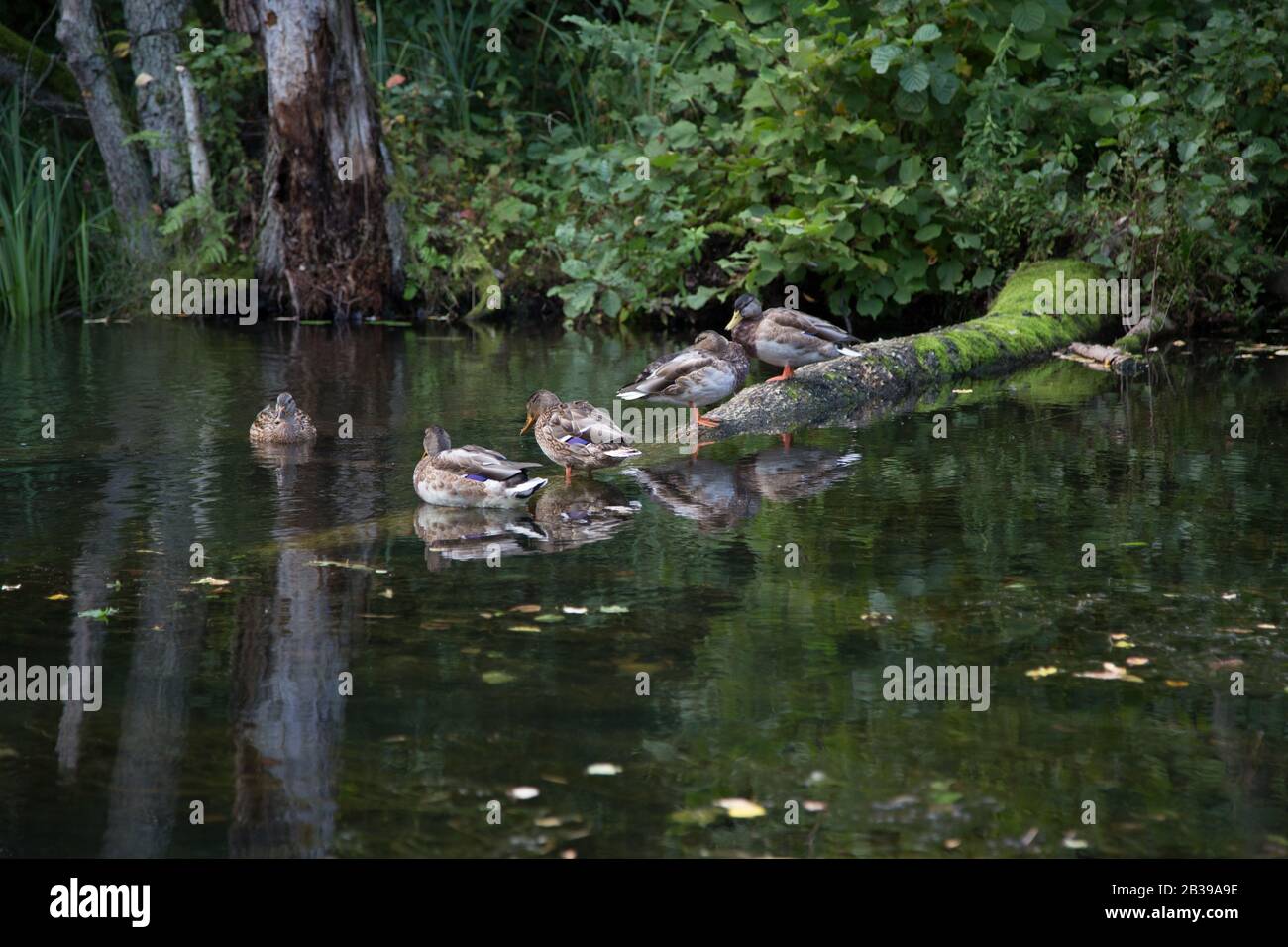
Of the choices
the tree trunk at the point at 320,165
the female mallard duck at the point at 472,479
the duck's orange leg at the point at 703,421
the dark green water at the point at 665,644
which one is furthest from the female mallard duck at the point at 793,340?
the tree trunk at the point at 320,165

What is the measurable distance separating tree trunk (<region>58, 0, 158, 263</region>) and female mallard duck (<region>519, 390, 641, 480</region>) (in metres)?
10.8

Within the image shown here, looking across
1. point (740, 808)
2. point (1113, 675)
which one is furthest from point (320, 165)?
point (740, 808)

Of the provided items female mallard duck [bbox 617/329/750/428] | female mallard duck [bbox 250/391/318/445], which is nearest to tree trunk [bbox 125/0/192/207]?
female mallard duck [bbox 250/391/318/445]

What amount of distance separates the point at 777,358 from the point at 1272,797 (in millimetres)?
7082

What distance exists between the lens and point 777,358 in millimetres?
11266

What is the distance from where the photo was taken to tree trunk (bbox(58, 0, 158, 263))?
17312 millimetres

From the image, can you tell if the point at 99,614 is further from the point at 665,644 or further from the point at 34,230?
the point at 34,230

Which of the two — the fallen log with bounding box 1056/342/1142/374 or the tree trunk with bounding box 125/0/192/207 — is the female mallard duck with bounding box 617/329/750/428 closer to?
the fallen log with bounding box 1056/342/1142/374

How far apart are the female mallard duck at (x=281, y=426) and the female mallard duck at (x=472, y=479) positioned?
1994 millimetres

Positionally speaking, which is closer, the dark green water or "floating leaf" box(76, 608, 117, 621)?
the dark green water

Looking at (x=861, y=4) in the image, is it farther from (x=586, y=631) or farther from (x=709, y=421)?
(x=586, y=631)

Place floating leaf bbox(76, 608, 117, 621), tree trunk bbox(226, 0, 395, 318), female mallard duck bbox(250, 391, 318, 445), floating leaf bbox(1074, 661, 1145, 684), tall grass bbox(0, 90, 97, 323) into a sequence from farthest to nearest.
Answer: tall grass bbox(0, 90, 97, 323), tree trunk bbox(226, 0, 395, 318), female mallard duck bbox(250, 391, 318, 445), floating leaf bbox(76, 608, 117, 621), floating leaf bbox(1074, 661, 1145, 684)

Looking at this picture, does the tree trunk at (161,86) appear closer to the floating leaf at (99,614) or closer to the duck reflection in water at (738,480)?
the duck reflection in water at (738,480)
